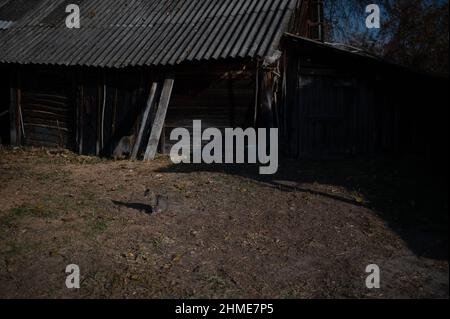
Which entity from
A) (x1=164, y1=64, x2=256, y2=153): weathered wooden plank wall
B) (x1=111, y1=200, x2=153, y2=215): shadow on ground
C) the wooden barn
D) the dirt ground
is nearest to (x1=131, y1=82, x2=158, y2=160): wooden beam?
the wooden barn

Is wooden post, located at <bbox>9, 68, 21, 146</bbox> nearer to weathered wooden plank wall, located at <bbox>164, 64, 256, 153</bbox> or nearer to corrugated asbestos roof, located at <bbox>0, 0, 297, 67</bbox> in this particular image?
corrugated asbestos roof, located at <bbox>0, 0, 297, 67</bbox>

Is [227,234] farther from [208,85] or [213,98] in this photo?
[208,85]

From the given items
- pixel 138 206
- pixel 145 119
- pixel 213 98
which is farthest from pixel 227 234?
pixel 145 119

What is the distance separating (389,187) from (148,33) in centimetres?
822

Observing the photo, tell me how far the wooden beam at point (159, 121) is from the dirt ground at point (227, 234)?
1.80 metres

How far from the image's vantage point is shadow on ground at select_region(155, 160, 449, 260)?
518cm

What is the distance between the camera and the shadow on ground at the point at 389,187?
5176 mm

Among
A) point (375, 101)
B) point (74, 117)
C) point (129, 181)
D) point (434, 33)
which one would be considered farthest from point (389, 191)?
point (434, 33)

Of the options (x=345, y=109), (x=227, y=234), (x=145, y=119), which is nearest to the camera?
(x=227, y=234)

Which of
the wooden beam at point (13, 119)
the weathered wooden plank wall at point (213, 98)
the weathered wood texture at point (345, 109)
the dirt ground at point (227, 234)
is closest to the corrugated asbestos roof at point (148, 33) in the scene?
the weathered wooden plank wall at point (213, 98)

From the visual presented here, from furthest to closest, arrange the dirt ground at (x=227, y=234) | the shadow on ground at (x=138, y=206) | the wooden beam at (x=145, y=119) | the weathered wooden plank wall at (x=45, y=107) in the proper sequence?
the weathered wooden plank wall at (x=45, y=107), the wooden beam at (x=145, y=119), the shadow on ground at (x=138, y=206), the dirt ground at (x=227, y=234)

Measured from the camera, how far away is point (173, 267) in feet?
15.6

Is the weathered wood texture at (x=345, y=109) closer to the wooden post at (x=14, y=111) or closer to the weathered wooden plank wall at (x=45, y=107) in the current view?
the weathered wooden plank wall at (x=45, y=107)

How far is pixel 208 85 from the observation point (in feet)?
35.4
